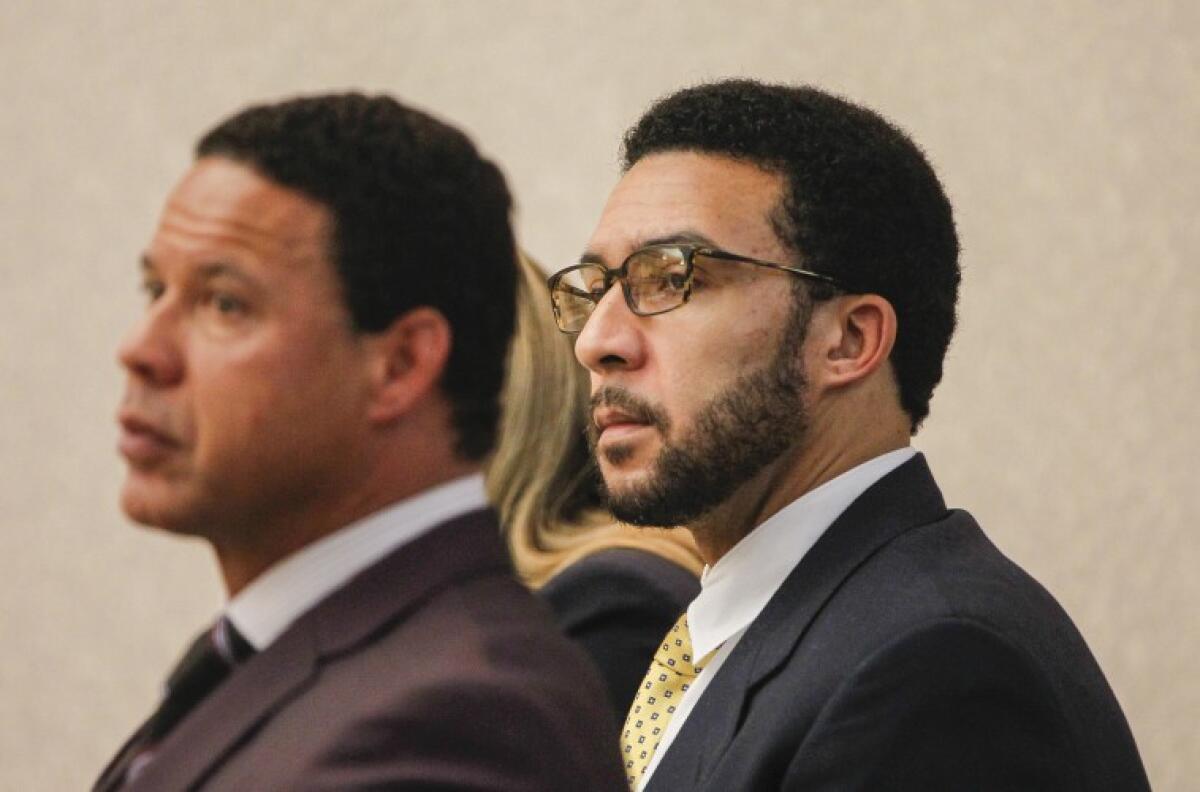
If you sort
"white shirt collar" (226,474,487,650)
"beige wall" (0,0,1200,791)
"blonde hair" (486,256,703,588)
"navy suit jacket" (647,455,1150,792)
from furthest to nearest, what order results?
"beige wall" (0,0,1200,791) → "blonde hair" (486,256,703,588) → "navy suit jacket" (647,455,1150,792) → "white shirt collar" (226,474,487,650)

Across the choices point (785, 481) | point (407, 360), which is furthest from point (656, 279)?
point (407, 360)

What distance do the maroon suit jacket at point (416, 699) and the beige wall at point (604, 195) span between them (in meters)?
1.92

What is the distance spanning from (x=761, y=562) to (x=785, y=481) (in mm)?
95

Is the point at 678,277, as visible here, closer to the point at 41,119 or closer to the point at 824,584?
the point at 824,584

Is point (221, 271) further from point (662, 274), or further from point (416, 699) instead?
point (662, 274)

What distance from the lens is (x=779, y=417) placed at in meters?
1.76

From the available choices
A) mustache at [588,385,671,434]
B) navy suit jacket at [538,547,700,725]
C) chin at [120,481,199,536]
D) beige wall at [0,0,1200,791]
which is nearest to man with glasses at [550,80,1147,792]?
mustache at [588,385,671,434]

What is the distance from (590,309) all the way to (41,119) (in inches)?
87.6

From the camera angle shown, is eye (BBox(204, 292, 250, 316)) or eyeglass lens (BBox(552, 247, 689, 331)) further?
eyeglass lens (BBox(552, 247, 689, 331))

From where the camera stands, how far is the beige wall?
112 inches

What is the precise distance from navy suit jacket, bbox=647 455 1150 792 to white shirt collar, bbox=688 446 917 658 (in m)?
0.02

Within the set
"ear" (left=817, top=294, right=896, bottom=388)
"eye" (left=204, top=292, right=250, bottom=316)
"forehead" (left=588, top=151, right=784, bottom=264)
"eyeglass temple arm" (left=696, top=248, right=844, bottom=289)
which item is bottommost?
"ear" (left=817, top=294, right=896, bottom=388)

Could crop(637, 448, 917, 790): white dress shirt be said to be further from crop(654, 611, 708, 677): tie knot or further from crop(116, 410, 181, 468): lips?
crop(116, 410, 181, 468): lips

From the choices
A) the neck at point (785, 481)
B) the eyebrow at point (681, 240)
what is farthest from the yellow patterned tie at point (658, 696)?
the eyebrow at point (681, 240)
